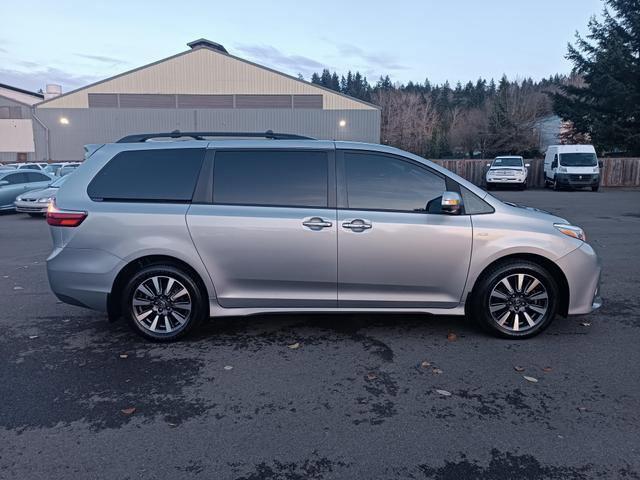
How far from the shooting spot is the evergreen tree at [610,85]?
103 ft

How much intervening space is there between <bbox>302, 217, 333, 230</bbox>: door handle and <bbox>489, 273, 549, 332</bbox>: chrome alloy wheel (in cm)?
167

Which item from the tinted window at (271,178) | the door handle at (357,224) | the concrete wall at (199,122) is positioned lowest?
the door handle at (357,224)

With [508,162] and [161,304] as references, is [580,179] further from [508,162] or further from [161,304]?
[161,304]

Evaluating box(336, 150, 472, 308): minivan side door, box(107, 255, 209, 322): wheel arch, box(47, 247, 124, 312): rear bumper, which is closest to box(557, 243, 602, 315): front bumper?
box(336, 150, 472, 308): minivan side door

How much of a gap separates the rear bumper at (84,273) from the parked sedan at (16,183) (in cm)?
1362

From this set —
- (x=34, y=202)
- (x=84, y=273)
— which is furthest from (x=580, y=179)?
(x=84, y=273)

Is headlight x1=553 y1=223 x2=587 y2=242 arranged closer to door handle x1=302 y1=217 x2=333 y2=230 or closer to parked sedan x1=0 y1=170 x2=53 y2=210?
door handle x1=302 y1=217 x2=333 y2=230

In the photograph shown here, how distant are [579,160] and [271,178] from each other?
2621 centimetres

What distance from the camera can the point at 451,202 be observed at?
4355mm

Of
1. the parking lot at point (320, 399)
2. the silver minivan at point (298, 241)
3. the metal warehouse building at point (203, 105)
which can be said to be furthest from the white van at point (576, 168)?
the silver minivan at point (298, 241)

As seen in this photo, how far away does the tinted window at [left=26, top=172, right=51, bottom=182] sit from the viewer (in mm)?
17062

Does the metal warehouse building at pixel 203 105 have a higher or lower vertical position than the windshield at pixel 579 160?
higher

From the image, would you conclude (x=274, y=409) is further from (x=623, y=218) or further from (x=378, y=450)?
(x=623, y=218)

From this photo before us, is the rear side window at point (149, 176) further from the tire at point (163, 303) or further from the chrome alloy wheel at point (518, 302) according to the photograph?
the chrome alloy wheel at point (518, 302)
